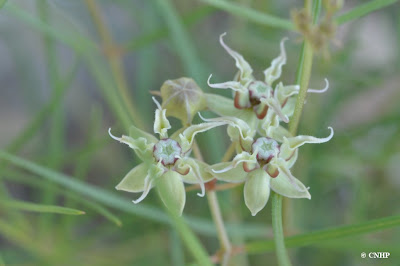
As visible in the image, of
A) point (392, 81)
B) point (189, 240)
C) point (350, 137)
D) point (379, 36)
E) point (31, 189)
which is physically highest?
point (379, 36)

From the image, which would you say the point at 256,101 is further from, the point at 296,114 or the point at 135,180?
the point at 135,180

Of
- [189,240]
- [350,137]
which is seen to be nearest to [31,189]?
[350,137]

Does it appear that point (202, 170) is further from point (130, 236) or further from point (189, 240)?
point (130, 236)

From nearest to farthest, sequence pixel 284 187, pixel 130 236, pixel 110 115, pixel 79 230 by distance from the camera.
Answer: pixel 284 187
pixel 130 236
pixel 79 230
pixel 110 115

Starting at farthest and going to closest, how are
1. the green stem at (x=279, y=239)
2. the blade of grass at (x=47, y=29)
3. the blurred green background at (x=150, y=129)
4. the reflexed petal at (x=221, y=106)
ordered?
the blurred green background at (x=150, y=129)
the blade of grass at (x=47, y=29)
the reflexed petal at (x=221, y=106)
the green stem at (x=279, y=239)

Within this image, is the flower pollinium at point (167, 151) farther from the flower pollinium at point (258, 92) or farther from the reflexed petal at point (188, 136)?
the flower pollinium at point (258, 92)

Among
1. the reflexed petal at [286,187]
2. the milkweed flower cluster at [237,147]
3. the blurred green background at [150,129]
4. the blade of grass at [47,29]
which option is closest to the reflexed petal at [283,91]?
the milkweed flower cluster at [237,147]

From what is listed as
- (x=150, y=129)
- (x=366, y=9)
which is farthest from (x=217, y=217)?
(x=150, y=129)
